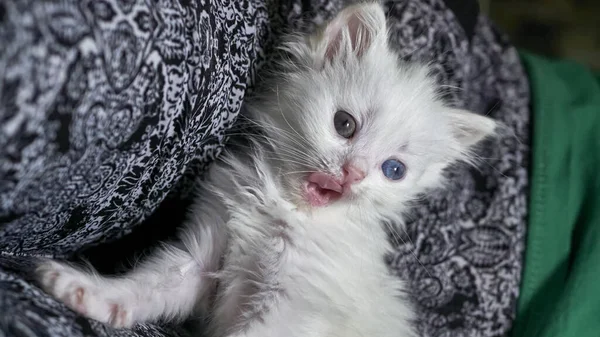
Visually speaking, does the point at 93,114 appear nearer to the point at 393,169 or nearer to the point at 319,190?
the point at 319,190

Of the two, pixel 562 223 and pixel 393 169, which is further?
pixel 562 223

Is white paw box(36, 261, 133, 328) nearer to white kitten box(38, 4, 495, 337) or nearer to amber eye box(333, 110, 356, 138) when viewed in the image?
white kitten box(38, 4, 495, 337)

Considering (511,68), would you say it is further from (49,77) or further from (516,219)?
(49,77)

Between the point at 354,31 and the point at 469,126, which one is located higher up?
the point at 354,31

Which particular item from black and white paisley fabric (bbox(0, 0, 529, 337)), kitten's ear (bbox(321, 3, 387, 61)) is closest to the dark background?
black and white paisley fabric (bbox(0, 0, 529, 337))

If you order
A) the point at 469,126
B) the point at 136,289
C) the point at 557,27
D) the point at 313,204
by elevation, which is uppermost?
the point at 557,27

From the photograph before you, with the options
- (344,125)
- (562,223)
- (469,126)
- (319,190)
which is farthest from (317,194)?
(562,223)

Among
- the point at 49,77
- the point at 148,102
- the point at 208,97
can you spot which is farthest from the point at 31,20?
the point at 208,97
